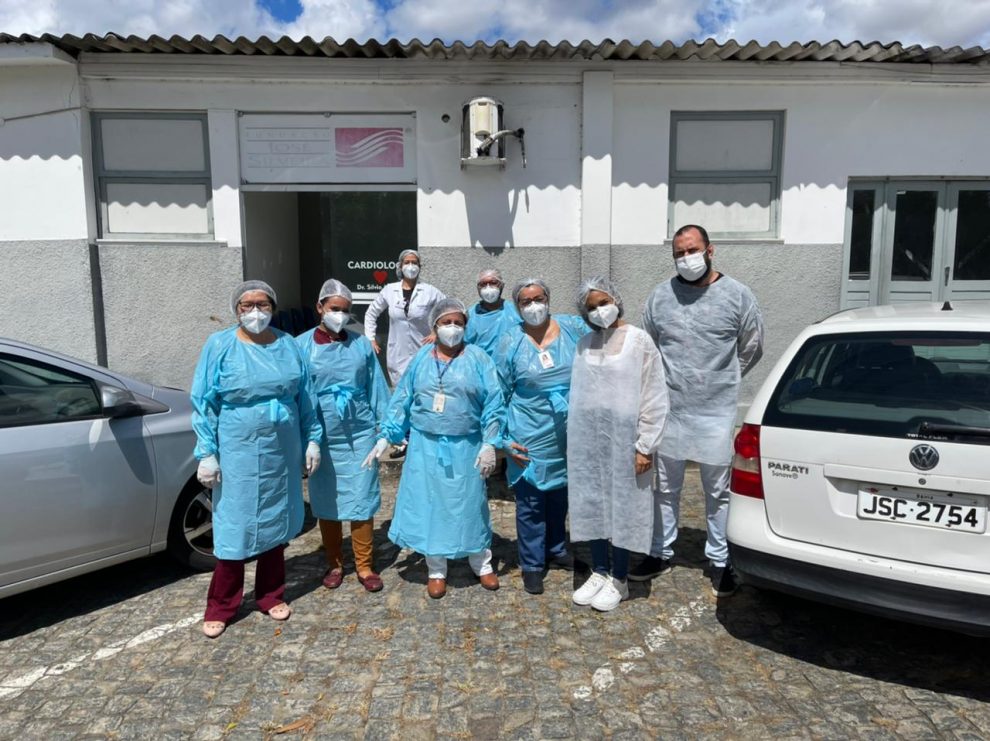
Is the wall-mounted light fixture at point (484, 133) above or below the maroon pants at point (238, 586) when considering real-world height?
above

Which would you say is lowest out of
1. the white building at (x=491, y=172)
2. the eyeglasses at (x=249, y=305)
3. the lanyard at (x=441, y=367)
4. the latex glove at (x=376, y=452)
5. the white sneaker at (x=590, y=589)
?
the white sneaker at (x=590, y=589)

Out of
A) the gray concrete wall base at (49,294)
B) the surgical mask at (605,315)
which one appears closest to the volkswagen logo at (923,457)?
the surgical mask at (605,315)

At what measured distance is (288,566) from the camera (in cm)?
460

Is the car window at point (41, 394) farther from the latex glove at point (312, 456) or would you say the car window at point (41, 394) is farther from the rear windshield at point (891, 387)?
the rear windshield at point (891, 387)

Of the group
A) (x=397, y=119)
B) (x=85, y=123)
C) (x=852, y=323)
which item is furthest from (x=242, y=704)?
(x=85, y=123)

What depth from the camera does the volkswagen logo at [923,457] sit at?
9.23 feet

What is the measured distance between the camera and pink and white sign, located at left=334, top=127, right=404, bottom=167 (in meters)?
7.19

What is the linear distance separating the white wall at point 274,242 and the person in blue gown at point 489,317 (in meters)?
2.92

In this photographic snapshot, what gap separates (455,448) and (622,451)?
0.89 m

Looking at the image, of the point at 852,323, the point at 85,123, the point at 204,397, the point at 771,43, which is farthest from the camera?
the point at 85,123

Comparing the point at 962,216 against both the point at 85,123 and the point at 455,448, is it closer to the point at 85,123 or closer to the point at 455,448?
the point at 455,448

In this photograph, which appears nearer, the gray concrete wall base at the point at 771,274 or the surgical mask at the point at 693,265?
the surgical mask at the point at 693,265

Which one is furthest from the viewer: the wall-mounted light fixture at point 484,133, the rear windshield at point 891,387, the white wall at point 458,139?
the white wall at point 458,139

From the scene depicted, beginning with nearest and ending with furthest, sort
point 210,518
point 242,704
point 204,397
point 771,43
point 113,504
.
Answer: point 242,704 < point 204,397 < point 113,504 < point 210,518 < point 771,43
